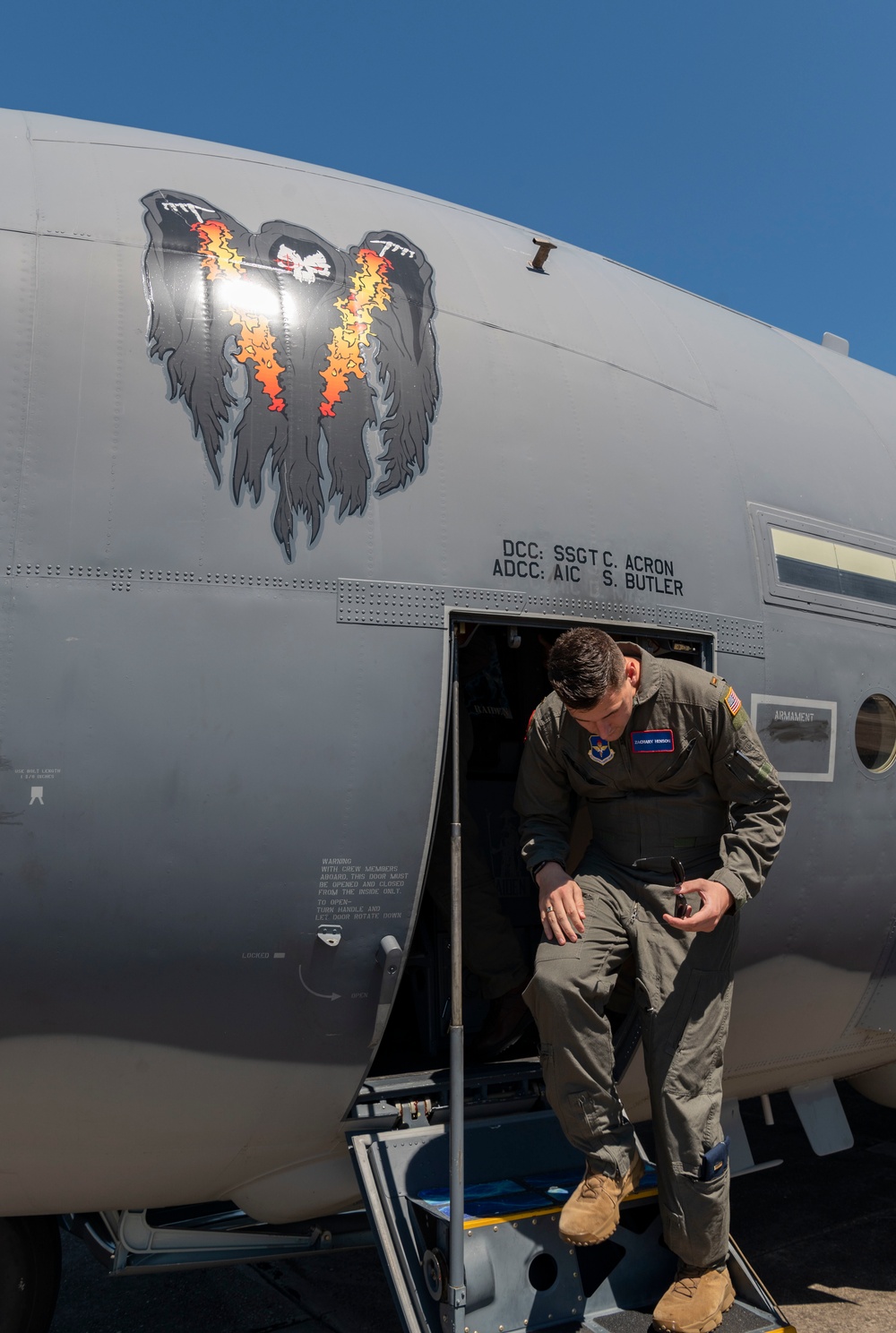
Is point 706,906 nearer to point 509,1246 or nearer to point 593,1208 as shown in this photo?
point 593,1208

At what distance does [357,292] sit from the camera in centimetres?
350

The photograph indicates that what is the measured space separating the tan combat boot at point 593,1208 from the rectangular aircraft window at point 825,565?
214 cm

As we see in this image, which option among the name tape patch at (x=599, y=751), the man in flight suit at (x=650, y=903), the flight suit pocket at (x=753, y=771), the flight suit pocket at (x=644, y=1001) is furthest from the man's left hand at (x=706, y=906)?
the name tape patch at (x=599, y=751)

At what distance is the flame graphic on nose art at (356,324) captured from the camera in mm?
3354

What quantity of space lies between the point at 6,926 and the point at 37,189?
2167 mm

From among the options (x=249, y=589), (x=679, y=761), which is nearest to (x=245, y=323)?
(x=249, y=589)

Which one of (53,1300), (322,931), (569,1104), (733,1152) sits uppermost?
(322,931)

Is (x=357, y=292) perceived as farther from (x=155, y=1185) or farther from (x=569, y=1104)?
(x=155, y=1185)

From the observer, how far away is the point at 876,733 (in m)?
4.39

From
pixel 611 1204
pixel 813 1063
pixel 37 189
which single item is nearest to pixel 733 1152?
pixel 813 1063

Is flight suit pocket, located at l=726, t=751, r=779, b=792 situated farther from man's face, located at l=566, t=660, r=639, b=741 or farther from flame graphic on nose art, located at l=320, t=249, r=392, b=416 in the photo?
flame graphic on nose art, located at l=320, t=249, r=392, b=416

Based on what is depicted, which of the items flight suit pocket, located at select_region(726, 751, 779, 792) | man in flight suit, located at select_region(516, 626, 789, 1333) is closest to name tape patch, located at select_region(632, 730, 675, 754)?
man in flight suit, located at select_region(516, 626, 789, 1333)

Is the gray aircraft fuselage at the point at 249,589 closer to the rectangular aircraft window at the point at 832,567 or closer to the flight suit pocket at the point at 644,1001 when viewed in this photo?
the rectangular aircraft window at the point at 832,567

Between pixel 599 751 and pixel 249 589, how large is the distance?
1240mm
